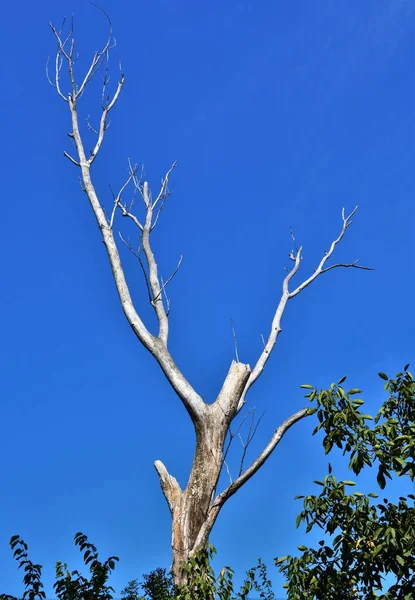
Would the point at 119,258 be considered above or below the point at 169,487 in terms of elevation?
above

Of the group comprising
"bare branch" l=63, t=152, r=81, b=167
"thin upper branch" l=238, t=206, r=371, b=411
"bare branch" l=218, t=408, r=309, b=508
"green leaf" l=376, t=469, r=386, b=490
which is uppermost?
"bare branch" l=63, t=152, r=81, b=167

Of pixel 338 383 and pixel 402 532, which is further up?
pixel 338 383

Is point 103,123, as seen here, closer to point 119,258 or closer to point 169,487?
point 119,258

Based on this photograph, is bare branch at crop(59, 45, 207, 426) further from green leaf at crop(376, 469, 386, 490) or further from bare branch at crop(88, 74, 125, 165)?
green leaf at crop(376, 469, 386, 490)

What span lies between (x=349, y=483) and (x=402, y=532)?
40 centimetres

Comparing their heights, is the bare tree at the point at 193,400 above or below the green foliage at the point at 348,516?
above

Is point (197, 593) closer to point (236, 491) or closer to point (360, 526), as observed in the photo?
point (236, 491)

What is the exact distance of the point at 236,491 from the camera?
20.6ft

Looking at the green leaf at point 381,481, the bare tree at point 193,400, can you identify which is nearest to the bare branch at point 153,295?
the bare tree at point 193,400

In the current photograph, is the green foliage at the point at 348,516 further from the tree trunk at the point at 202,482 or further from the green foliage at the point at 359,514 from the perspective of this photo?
the tree trunk at the point at 202,482

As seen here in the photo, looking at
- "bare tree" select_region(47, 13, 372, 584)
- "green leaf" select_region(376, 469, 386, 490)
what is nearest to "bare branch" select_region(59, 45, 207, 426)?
"bare tree" select_region(47, 13, 372, 584)

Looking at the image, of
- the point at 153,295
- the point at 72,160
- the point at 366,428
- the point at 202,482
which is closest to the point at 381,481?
the point at 366,428

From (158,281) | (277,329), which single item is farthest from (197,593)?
(158,281)

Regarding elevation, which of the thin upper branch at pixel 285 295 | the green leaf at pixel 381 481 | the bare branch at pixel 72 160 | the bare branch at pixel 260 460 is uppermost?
the bare branch at pixel 72 160
